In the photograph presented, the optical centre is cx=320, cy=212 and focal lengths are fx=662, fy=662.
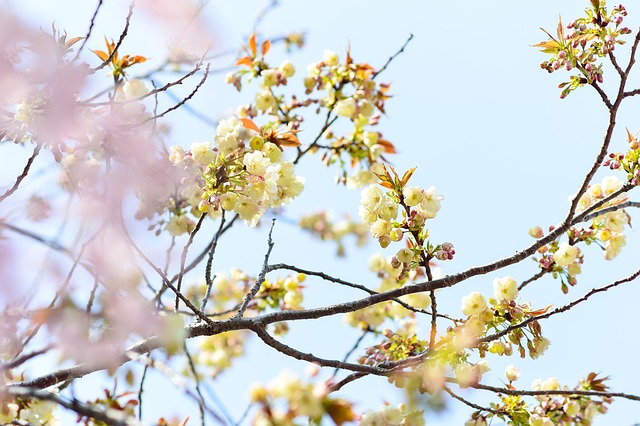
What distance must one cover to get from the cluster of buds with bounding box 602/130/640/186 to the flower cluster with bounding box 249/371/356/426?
1.18 m

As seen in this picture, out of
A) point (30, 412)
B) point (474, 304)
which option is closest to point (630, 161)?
point (474, 304)

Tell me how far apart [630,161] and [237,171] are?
1135 millimetres

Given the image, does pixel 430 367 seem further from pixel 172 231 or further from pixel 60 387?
pixel 60 387

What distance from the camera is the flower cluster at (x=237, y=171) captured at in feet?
6.37

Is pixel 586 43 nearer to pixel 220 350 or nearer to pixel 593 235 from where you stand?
pixel 593 235

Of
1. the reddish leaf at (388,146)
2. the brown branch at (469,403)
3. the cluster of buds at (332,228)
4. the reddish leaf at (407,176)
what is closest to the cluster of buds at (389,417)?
the brown branch at (469,403)

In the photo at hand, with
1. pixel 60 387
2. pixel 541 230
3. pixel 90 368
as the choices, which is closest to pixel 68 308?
pixel 90 368

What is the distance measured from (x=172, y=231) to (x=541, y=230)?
1.29m

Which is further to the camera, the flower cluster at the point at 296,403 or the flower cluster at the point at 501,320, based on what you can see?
the flower cluster at the point at 501,320

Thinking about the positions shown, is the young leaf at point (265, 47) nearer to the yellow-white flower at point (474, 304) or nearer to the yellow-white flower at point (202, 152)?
the yellow-white flower at point (202, 152)

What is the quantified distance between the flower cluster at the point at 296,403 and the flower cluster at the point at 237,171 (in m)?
0.83

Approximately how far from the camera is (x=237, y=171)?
197 centimetres

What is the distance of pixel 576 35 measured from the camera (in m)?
1.88

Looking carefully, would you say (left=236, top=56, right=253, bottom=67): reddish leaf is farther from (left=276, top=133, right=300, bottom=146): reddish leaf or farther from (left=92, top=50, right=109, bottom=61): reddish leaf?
(left=276, top=133, right=300, bottom=146): reddish leaf
